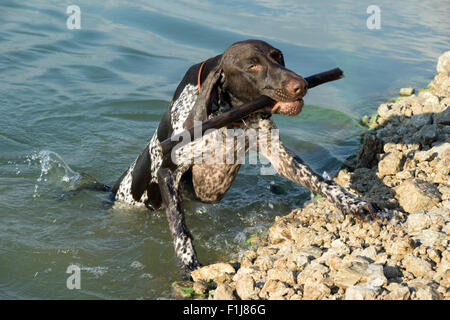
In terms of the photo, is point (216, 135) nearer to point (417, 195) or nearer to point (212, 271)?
point (212, 271)

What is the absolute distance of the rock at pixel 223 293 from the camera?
12.1 ft

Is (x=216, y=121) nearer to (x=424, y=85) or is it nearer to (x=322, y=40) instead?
(x=424, y=85)

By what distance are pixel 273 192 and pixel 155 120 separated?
264 cm

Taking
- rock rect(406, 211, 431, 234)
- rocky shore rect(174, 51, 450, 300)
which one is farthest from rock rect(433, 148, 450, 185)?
rock rect(406, 211, 431, 234)

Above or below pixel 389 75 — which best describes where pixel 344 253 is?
below

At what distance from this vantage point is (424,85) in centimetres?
923

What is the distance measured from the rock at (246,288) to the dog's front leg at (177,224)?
0.63 metres

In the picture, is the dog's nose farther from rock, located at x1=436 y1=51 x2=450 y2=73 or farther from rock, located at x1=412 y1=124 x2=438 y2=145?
rock, located at x1=436 y1=51 x2=450 y2=73

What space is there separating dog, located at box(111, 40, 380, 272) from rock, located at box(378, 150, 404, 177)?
0.83 m

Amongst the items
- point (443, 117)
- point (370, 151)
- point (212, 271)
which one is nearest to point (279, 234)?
point (212, 271)

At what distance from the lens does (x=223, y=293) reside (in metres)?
3.70

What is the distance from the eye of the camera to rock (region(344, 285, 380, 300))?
3.22m

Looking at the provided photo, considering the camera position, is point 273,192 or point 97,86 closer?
point 273,192
